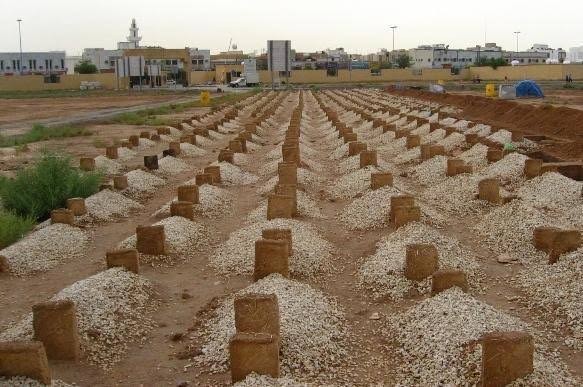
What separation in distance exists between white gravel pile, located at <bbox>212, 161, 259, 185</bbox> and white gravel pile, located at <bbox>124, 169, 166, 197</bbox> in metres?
1.35

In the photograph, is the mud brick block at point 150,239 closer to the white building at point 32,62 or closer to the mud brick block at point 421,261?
the mud brick block at point 421,261

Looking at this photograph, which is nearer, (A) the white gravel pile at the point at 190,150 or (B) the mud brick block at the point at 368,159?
(B) the mud brick block at the point at 368,159

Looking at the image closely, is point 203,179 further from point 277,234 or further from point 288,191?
point 277,234

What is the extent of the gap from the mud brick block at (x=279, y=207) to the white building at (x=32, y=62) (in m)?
117

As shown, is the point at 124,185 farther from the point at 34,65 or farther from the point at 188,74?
the point at 34,65

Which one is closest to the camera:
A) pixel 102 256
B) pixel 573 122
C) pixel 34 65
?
pixel 102 256

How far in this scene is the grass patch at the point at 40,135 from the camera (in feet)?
77.5

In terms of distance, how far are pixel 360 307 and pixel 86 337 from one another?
273cm

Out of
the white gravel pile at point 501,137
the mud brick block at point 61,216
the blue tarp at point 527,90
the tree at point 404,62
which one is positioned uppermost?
the tree at point 404,62

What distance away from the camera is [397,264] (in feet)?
27.6

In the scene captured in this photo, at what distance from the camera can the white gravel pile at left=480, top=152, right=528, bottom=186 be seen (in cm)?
1330

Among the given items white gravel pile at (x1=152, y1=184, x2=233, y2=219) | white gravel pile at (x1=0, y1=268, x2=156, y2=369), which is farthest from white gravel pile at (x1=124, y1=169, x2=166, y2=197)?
white gravel pile at (x1=0, y1=268, x2=156, y2=369)

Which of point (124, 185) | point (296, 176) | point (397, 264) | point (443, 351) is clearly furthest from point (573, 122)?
point (443, 351)

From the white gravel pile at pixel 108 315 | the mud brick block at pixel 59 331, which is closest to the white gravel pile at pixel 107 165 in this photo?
the white gravel pile at pixel 108 315
